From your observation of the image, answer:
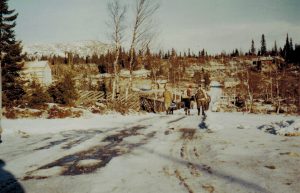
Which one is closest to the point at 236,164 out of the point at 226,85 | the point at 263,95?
the point at 263,95

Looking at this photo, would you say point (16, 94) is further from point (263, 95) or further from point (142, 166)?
point (263, 95)

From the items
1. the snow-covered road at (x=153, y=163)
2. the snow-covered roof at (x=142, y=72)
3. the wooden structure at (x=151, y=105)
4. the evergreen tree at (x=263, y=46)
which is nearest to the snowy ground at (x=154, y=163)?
the snow-covered road at (x=153, y=163)

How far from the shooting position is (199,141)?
8773 millimetres

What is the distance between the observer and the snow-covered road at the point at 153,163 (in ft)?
15.5

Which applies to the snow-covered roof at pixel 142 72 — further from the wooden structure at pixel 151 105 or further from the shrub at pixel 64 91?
the shrub at pixel 64 91

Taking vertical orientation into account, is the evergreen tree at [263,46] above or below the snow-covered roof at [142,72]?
above

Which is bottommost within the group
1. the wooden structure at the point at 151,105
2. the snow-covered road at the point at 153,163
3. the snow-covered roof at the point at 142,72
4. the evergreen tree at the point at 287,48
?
the wooden structure at the point at 151,105

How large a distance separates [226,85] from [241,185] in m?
90.9

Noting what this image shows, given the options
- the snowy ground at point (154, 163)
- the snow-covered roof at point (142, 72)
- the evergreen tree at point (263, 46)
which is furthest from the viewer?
the evergreen tree at point (263, 46)

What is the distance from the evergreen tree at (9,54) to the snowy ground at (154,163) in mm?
27249

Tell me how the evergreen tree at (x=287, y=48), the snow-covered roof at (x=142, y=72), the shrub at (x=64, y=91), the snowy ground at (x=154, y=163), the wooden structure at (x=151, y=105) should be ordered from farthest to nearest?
the evergreen tree at (x=287, y=48) < the snow-covered roof at (x=142, y=72) < the wooden structure at (x=151, y=105) < the shrub at (x=64, y=91) < the snowy ground at (x=154, y=163)

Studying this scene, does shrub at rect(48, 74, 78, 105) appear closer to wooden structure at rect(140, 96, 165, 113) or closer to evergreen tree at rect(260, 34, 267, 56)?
wooden structure at rect(140, 96, 165, 113)

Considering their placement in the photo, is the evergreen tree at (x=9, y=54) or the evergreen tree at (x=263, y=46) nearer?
the evergreen tree at (x=9, y=54)

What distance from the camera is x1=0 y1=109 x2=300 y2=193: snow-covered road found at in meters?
4.72
